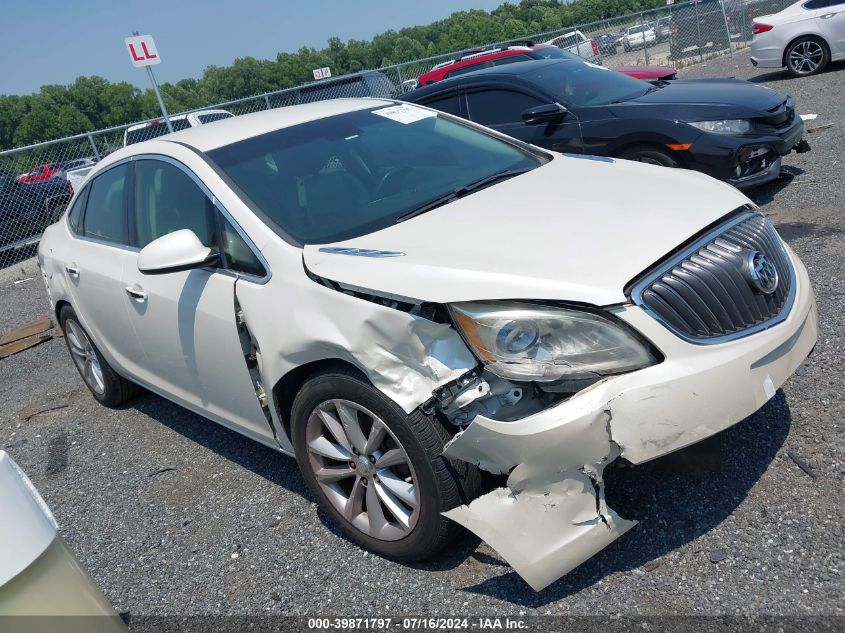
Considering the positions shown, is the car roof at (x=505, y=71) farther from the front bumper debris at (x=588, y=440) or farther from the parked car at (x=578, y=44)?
the parked car at (x=578, y=44)

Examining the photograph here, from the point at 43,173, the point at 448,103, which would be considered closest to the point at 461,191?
the point at 448,103

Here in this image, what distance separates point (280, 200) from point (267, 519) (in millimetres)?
1445

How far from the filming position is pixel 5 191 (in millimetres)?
12555

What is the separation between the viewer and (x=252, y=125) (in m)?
3.82

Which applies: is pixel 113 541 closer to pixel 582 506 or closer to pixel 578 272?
pixel 582 506

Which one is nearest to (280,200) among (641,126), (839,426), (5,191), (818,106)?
(839,426)

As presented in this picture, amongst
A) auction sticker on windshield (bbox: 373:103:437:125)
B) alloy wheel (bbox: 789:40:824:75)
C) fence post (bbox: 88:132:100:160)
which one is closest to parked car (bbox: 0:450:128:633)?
auction sticker on windshield (bbox: 373:103:437:125)

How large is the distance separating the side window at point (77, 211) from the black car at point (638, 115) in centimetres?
391

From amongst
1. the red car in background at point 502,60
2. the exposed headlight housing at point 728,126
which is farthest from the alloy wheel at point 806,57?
the exposed headlight housing at point 728,126

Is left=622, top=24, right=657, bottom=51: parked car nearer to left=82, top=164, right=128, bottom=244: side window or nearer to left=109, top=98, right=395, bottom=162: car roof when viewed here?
left=109, top=98, right=395, bottom=162: car roof

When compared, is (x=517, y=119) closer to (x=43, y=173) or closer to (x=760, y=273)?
(x=760, y=273)

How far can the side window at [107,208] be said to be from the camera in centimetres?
414

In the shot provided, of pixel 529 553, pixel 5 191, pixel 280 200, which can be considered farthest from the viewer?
pixel 5 191

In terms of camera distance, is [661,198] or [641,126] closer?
[661,198]
